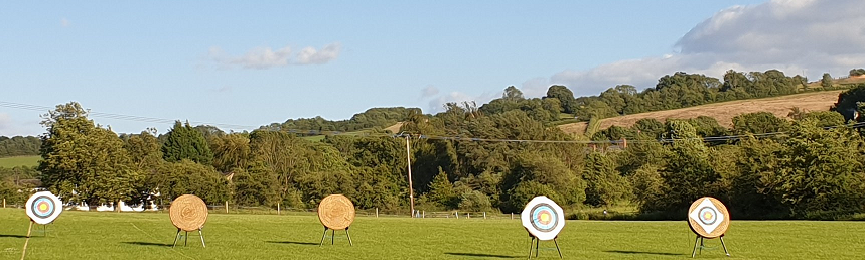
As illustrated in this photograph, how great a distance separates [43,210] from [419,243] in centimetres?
1430

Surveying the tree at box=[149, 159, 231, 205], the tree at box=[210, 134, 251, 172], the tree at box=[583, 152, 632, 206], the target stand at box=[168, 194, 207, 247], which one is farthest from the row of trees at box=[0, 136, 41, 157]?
the target stand at box=[168, 194, 207, 247]

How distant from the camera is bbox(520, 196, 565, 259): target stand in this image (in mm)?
24042

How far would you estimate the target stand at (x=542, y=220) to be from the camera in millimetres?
24042

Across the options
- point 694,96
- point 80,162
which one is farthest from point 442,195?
point 694,96

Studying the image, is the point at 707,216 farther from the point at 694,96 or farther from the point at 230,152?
the point at 694,96

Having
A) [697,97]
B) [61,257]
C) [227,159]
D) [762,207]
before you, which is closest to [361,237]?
[61,257]

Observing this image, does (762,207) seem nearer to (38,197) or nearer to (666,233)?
(666,233)

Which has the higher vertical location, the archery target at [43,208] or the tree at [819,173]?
the archery target at [43,208]

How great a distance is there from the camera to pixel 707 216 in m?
25.5

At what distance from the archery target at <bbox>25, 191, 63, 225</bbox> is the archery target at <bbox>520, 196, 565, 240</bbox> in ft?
63.3

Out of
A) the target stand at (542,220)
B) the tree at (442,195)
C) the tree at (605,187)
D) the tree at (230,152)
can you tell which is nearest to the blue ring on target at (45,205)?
the target stand at (542,220)

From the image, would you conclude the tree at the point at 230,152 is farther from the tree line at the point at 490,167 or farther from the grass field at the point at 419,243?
the grass field at the point at 419,243

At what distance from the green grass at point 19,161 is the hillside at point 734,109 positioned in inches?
3844

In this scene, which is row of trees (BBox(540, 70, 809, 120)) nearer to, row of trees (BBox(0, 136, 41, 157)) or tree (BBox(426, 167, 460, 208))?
tree (BBox(426, 167, 460, 208))
